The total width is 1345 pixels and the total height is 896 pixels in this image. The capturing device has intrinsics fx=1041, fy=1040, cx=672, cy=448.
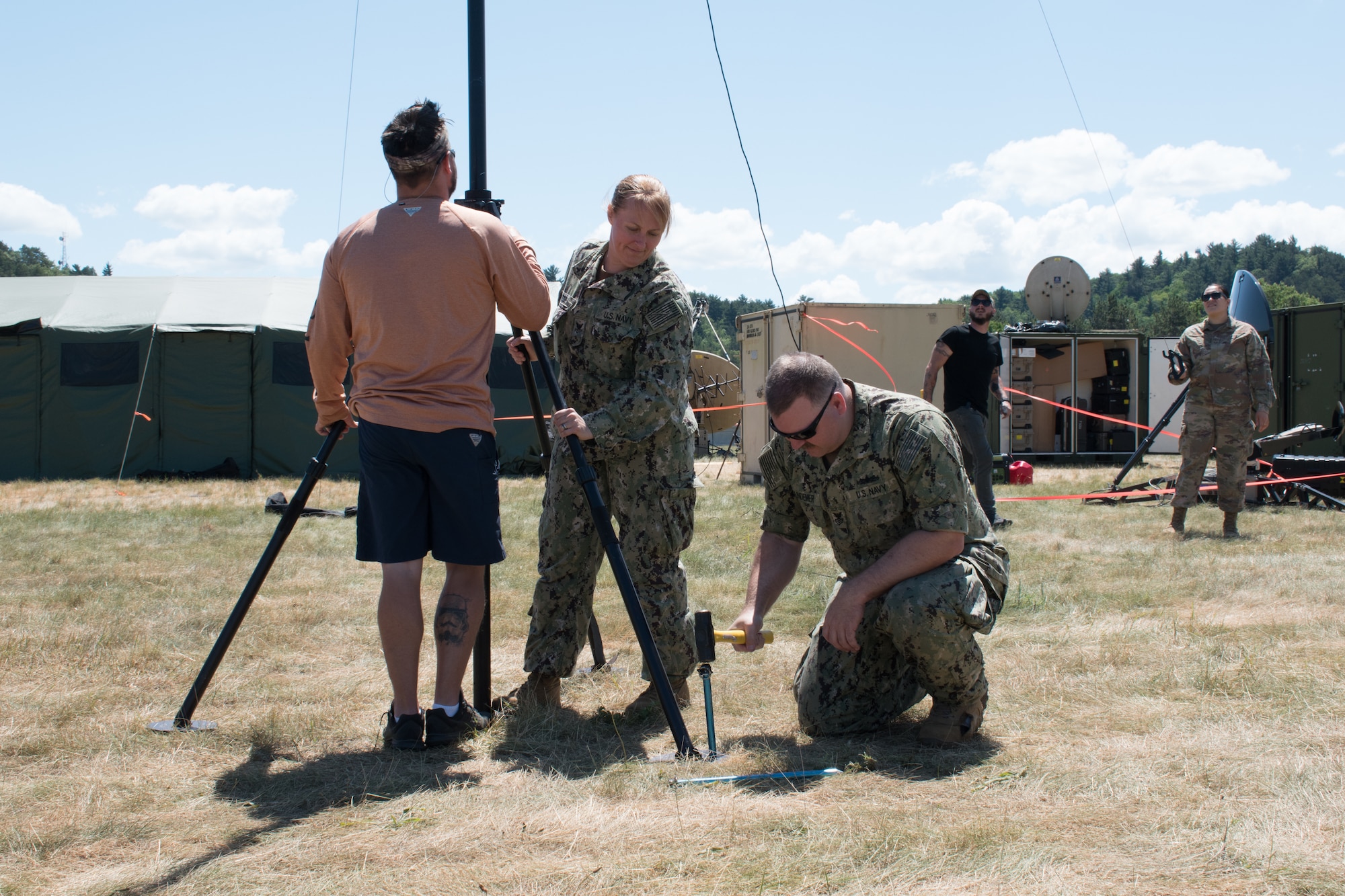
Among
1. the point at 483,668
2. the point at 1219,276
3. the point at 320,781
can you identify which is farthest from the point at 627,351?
the point at 1219,276

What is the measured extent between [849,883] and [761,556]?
4.06ft

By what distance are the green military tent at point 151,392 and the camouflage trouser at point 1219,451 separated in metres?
9.48

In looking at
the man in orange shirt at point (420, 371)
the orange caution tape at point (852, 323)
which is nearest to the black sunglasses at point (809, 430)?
the man in orange shirt at point (420, 371)

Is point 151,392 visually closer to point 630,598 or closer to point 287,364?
point 287,364

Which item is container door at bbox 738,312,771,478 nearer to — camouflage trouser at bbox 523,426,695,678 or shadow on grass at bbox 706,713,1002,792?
camouflage trouser at bbox 523,426,695,678

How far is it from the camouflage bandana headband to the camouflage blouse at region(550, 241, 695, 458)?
0.66m

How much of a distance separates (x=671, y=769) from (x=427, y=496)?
1044 mm

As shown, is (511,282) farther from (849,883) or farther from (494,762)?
(849,883)

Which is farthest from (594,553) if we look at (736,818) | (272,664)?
(272,664)

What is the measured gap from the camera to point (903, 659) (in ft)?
10.7

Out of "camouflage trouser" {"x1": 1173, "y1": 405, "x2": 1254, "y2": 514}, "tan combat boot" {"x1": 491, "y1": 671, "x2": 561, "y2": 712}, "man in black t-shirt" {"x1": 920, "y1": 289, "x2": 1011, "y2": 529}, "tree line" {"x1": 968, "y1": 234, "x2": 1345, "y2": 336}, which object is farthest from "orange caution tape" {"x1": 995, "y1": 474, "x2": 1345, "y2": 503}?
"tree line" {"x1": 968, "y1": 234, "x2": 1345, "y2": 336}

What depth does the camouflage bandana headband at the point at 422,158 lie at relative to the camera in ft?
9.76

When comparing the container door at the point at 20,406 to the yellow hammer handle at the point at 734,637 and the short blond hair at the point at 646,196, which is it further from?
the yellow hammer handle at the point at 734,637

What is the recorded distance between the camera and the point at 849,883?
2.06m
